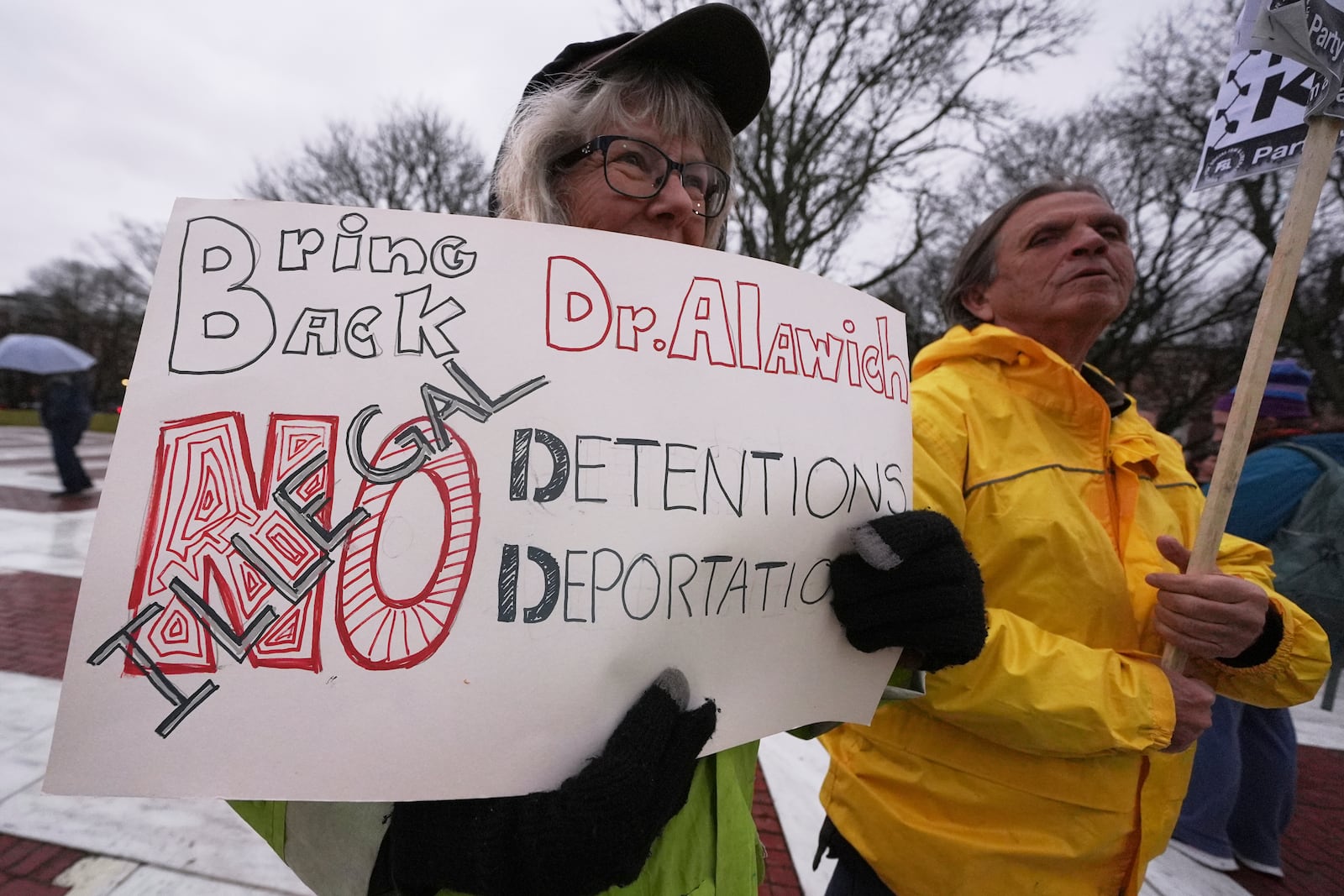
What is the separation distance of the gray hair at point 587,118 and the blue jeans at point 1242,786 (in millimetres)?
3328

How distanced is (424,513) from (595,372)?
11.0 inches

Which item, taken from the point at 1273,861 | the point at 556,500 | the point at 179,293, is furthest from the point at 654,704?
the point at 1273,861

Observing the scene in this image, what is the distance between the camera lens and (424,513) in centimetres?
78

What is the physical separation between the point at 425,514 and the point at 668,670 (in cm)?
36

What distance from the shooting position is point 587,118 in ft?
3.68

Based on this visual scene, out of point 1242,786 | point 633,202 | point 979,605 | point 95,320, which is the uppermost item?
point 95,320

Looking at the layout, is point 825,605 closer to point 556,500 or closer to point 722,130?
point 556,500

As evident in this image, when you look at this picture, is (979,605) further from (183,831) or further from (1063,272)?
(183,831)

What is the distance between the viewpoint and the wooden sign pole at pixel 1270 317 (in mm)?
1021

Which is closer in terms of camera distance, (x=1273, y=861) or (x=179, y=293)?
(x=179, y=293)

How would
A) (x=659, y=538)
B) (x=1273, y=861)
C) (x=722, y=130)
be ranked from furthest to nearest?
1. (x=1273, y=861)
2. (x=722, y=130)
3. (x=659, y=538)

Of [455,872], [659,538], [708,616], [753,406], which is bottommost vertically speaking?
[455,872]

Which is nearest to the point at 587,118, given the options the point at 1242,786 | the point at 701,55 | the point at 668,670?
the point at 701,55

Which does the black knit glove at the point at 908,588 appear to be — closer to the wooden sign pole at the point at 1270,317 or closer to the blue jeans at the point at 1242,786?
the wooden sign pole at the point at 1270,317
